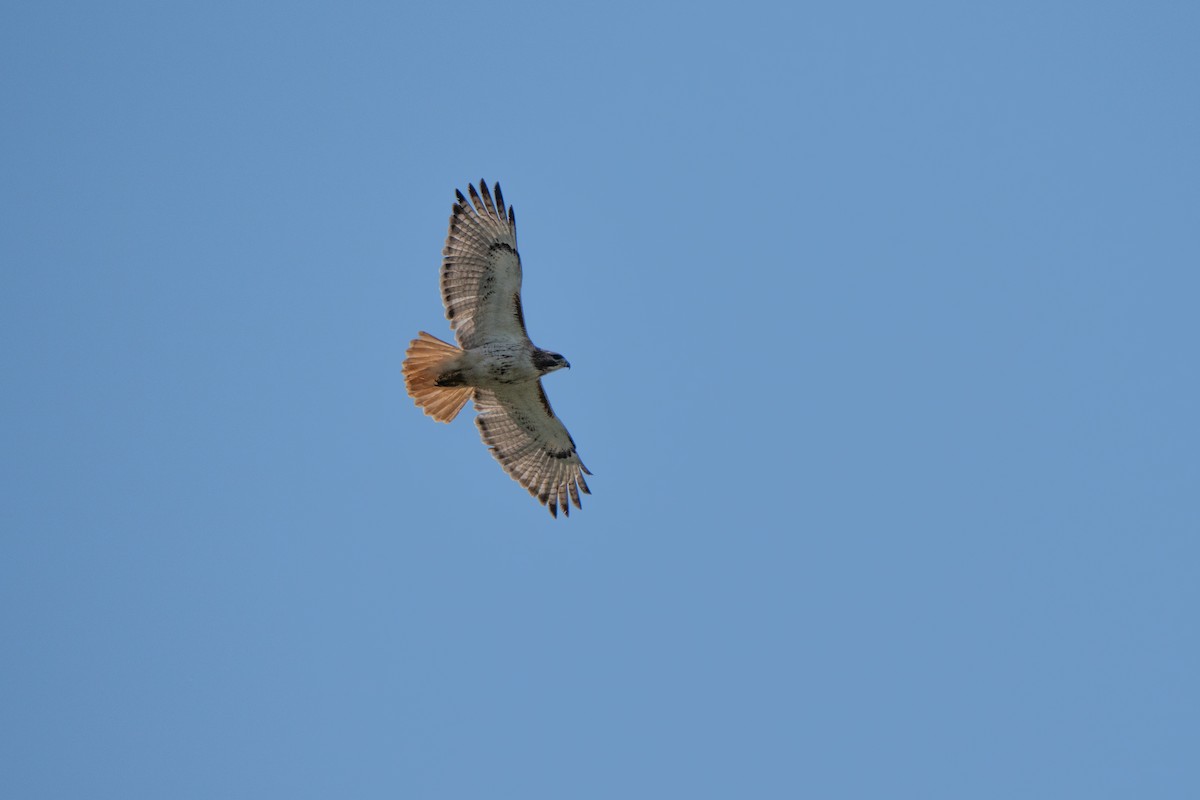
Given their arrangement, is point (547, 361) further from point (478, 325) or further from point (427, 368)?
point (427, 368)

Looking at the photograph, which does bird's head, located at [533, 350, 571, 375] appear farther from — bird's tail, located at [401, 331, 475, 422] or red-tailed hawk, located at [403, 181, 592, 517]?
bird's tail, located at [401, 331, 475, 422]

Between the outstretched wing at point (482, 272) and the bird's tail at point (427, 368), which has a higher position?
the outstretched wing at point (482, 272)

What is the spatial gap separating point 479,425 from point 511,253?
2513 millimetres

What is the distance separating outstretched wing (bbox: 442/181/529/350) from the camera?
1711 centimetres

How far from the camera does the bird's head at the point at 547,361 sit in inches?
678

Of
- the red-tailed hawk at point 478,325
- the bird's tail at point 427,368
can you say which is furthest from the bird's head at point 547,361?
the bird's tail at point 427,368

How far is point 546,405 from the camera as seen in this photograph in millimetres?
18156

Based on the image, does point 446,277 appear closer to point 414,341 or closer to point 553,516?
point 414,341

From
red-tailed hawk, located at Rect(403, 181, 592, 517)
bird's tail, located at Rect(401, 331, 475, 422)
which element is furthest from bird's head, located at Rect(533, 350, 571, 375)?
bird's tail, located at Rect(401, 331, 475, 422)

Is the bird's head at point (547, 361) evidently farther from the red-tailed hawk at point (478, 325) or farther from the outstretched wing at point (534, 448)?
the outstretched wing at point (534, 448)

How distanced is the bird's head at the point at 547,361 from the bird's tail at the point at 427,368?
2.77ft

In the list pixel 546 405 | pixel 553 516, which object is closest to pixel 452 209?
pixel 546 405

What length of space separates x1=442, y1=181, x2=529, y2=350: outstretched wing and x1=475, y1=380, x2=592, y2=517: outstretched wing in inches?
48.3

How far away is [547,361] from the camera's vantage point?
1722 centimetres
